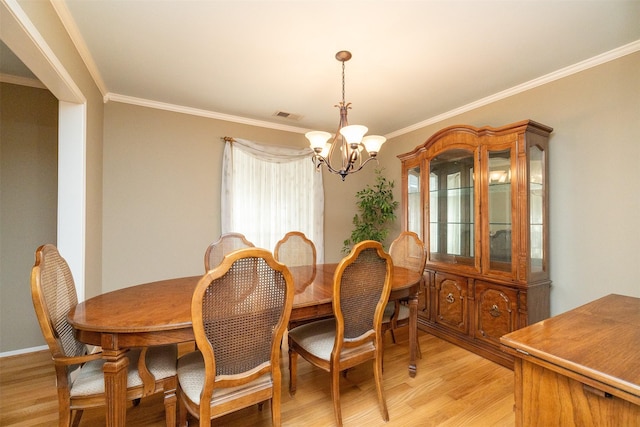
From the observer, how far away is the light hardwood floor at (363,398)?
5.52ft

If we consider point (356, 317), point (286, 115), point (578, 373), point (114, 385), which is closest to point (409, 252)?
point (356, 317)

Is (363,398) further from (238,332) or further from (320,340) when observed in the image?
(238,332)

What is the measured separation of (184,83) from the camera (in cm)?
256

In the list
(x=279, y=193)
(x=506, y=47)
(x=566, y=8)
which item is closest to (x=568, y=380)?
(x=566, y=8)

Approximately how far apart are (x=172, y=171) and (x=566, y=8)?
3523 mm

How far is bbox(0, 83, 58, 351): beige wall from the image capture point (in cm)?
243

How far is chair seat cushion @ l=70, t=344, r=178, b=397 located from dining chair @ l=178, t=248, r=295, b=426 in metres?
0.11

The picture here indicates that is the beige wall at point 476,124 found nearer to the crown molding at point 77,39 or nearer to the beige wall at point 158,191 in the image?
the beige wall at point 158,191

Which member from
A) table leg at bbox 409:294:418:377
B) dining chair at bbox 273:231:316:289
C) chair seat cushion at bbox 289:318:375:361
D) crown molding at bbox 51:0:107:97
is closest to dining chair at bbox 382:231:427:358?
table leg at bbox 409:294:418:377

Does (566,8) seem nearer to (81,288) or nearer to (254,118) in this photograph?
(254,118)

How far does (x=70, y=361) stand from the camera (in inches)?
47.4

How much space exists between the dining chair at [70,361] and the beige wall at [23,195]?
63.4 inches

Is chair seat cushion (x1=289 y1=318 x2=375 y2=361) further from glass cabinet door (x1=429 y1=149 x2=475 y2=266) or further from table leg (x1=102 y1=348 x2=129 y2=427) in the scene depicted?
glass cabinet door (x1=429 y1=149 x2=475 y2=266)

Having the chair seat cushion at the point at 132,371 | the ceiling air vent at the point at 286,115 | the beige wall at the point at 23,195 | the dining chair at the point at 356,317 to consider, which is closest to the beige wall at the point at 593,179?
the dining chair at the point at 356,317
